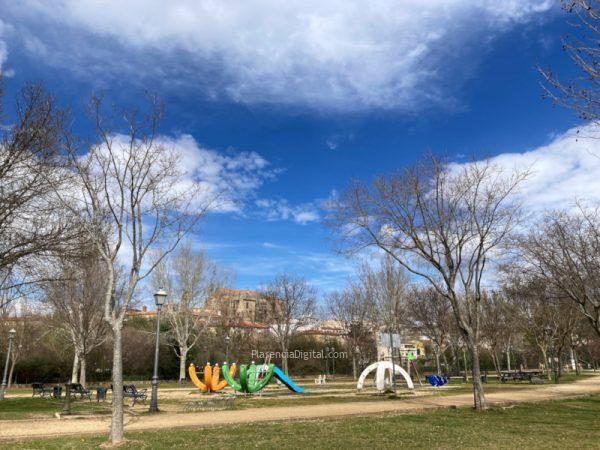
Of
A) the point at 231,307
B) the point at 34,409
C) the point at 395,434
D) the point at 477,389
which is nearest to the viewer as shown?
the point at 395,434

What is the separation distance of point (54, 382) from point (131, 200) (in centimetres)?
3735

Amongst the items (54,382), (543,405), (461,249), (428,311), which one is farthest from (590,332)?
(54,382)

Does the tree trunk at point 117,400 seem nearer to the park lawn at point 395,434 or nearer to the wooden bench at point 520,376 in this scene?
the park lawn at point 395,434

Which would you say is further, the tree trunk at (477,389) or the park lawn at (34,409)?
the park lawn at (34,409)

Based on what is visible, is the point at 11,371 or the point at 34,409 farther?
the point at 11,371

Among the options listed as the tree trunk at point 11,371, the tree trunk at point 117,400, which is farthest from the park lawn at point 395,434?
the tree trunk at point 11,371

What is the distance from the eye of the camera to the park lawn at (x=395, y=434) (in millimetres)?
9391

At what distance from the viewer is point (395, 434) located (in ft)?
34.8

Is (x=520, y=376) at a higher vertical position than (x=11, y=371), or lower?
lower

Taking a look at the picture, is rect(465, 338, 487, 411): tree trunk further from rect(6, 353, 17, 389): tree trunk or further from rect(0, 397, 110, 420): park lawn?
rect(6, 353, 17, 389): tree trunk

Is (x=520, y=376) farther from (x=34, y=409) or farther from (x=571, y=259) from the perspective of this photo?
(x=34, y=409)

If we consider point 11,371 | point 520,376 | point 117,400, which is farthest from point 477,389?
point 11,371

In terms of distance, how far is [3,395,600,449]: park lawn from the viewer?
939 cm

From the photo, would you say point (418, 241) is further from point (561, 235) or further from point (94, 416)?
point (94, 416)
